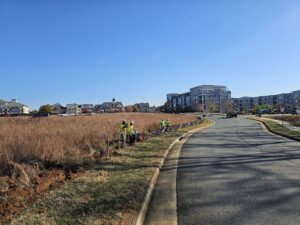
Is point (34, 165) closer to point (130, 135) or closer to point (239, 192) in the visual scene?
point (239, 192)

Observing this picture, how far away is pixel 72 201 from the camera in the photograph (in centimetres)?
797

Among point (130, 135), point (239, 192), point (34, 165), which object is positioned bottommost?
point (239, 192)

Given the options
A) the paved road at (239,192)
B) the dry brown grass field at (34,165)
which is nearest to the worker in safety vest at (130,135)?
the dry brown grass field at (34,165)

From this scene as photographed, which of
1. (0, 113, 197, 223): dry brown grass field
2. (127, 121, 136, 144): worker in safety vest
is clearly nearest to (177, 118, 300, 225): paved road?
(0, 113, 197, 223): dry brown grass field

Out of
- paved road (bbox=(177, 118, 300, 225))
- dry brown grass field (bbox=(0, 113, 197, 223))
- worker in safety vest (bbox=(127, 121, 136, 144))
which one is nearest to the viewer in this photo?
paved road (bbox=(177, 118, 300, 225))

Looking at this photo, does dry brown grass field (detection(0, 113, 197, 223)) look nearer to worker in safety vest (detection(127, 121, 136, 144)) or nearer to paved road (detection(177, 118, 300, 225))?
paved road (detection(177, 118, 300, 225))

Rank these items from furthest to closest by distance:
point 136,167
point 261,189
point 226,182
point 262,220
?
1. point 136,167
2. point 226,182
3. point 261,189
4. point 262,220

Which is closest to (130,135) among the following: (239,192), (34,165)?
(34,165)

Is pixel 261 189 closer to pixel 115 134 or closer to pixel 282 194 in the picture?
pixel 282 194

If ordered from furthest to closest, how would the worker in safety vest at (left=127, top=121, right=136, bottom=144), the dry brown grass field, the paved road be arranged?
the worker in safety vest at (left=127, top=121, right=136, bottom=144) → the dry brown grass field → the paved road

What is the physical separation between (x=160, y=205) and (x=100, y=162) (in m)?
5.38

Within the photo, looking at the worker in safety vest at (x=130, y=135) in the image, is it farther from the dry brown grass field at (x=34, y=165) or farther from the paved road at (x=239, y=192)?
the paved road at (x=239, y=192)

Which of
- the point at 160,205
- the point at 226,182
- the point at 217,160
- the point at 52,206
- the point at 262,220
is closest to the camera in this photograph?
the point at 262,220

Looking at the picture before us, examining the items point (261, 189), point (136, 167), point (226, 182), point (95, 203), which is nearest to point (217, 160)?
point (136, 167)
